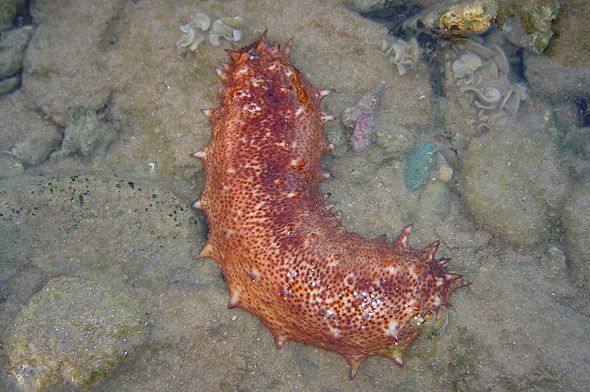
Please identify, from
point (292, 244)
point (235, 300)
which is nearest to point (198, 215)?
point (235, 300)

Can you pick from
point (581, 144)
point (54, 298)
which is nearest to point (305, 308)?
point (54, 298)

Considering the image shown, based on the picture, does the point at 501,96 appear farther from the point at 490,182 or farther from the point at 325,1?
the point at 325,1

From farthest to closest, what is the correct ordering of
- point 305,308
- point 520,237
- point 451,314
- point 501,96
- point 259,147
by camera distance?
point 501,96 → point 520,237 → point 451,314 → point 259,147 → point 305,308

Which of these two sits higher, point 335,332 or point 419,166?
point 419,166

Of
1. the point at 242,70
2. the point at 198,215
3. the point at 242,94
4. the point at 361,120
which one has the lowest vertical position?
the point at 198,215

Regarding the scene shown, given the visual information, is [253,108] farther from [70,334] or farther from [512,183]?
[512,183]

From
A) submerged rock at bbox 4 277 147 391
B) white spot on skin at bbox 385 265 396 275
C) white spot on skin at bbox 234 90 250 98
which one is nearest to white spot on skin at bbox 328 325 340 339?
white spot on skin at bbox 385 265 396 275

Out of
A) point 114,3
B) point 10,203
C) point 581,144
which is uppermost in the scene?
point 114,3
